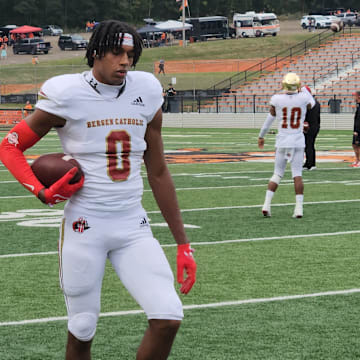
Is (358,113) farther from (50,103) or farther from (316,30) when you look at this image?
(316,30)

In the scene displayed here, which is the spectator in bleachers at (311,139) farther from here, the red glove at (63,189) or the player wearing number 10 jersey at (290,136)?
the red glove at (63,189)

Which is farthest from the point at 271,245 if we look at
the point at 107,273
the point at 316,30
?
the point at 316,30

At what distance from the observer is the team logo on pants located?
4.16m

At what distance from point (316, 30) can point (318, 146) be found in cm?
4907

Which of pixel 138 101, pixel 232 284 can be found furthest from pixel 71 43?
pixel 138 101

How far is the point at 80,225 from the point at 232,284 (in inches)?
136

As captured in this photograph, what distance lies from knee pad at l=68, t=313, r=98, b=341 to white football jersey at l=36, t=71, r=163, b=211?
0.49 meters

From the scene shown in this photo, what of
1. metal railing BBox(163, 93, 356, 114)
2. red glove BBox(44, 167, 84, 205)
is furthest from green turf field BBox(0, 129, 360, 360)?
metal railing BBox(163, 93, 356, 114)

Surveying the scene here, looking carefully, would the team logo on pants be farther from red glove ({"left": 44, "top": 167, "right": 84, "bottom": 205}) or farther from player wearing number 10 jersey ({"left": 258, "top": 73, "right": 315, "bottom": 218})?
player wearing number 10 jersey ({"left": 258, "top": 73, "right": 315, "bottom": 218})

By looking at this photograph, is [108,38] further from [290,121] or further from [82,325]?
[290,121]

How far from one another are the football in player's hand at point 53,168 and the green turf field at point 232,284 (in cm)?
153

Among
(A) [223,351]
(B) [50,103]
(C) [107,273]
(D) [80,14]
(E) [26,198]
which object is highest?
(B) [50,103]

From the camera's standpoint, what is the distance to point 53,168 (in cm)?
421

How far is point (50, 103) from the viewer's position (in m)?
4.19
